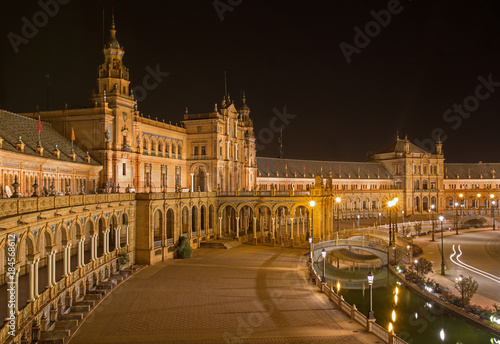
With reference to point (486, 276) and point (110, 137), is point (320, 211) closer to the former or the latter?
point (486, 276)

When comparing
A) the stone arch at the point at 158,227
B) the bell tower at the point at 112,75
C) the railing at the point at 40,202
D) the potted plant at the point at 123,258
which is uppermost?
the bell tower at the point at 112,75

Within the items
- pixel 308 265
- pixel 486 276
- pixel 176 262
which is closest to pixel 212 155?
pixel 176 262

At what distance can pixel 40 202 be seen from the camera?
2414cm

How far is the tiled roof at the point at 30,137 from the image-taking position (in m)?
35.1

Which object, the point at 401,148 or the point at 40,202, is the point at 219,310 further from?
the point at 401,148

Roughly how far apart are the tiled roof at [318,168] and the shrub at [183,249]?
44.8m

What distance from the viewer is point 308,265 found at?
43.3 meters

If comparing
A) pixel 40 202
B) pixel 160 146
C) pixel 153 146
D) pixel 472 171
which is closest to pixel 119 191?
pixel 153 146

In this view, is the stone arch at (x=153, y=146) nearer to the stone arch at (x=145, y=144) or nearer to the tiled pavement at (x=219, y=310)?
the stone arch at (x=145, y=144)

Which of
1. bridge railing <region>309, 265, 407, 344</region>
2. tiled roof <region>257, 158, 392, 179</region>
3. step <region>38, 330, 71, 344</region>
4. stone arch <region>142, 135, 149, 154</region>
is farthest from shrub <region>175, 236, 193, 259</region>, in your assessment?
tiled roof <region>257, 158, 392, 179</region>

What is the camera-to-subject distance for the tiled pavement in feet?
80.9

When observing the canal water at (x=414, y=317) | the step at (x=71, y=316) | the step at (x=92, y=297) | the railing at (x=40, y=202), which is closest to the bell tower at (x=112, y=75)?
the railing at (x=40, y=202)

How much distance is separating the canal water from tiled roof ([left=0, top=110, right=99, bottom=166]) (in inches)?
1235

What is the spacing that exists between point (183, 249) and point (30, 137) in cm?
1904
